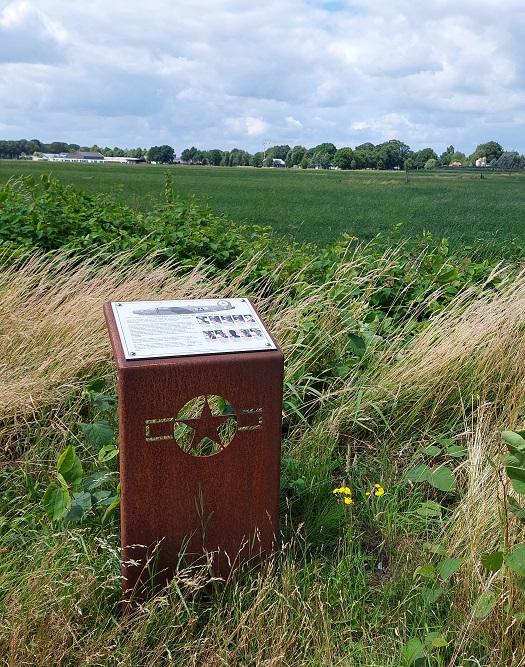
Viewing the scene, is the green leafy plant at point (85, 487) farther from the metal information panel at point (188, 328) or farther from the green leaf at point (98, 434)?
the metal information panel at point (188, 328)

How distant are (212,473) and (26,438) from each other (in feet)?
4.21

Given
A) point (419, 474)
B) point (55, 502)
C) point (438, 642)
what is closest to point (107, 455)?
point (55, 502)

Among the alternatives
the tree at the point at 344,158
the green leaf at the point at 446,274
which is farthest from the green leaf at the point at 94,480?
the tree at the point at 344,158

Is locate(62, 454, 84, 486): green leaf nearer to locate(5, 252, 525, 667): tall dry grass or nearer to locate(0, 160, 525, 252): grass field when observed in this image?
locate(5, 252, 525, 667): tall dry grass

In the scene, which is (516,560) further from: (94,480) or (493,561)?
(94,480)

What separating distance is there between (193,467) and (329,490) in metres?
0.81

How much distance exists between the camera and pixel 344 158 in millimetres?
78688

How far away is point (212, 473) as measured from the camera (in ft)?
6.86

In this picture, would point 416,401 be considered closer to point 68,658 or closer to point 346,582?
point 346,582

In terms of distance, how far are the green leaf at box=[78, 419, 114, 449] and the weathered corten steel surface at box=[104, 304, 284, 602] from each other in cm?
51

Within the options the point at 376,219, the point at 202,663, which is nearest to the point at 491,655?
the point at 202,663

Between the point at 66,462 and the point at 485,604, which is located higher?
the point at 66,462

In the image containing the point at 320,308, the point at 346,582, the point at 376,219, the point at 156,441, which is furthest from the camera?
the point at 376,219

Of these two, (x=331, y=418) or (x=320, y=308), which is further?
(x=320, y=308)
